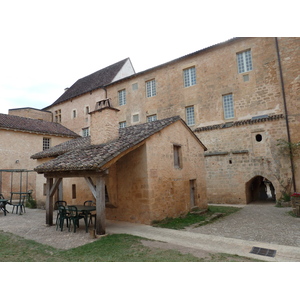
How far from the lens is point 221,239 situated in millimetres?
6453

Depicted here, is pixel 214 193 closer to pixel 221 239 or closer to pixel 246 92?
pixel 246 92

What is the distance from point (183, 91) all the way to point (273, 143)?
7856 millimetres

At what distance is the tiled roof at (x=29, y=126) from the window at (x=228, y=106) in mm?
15196

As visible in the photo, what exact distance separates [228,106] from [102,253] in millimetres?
14033

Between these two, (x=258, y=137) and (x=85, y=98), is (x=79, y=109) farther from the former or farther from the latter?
(x=258, y=137)

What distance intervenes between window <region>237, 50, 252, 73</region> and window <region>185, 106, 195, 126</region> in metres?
4.39

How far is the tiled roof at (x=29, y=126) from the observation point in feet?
61.6

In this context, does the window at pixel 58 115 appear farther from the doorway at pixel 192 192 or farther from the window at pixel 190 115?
the doorway at pixel 192 192

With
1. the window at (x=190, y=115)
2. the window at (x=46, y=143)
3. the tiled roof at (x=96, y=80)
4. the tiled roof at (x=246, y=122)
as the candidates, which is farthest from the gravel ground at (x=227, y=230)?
the tiled roof at (x=96, y=80)

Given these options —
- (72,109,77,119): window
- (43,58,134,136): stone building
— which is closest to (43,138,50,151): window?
(43,58,134,136): stone building

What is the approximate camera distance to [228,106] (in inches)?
639

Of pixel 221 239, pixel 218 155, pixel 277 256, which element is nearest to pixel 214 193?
pixel 218 155

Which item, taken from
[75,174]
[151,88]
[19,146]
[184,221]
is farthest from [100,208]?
[19,146]

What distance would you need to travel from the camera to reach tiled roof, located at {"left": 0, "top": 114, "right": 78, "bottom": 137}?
18.8m
